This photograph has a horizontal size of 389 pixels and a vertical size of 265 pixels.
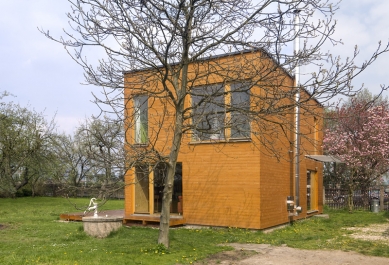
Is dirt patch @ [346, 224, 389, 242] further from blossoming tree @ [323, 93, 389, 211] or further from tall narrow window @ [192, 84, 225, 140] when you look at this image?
blossoming tree @ [323, 93, 389, 211]

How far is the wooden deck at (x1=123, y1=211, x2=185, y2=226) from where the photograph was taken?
41.6 feet

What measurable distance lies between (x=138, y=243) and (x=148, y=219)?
3.62 m

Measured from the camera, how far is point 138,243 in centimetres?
937

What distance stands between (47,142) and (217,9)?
2295cm

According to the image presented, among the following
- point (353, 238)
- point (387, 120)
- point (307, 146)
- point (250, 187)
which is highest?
point (387, 120)

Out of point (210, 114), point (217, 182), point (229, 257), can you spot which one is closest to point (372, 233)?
point (217, 182)

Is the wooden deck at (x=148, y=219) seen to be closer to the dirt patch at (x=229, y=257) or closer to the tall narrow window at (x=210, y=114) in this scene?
the dirt patch at (x=229, y=257)

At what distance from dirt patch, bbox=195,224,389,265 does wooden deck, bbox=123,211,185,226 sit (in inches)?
133

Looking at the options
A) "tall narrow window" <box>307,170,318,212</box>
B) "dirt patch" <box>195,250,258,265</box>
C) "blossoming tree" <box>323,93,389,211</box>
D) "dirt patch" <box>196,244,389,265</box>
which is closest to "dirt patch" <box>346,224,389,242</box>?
"dirt patch" <box>196,244,389,265</box>

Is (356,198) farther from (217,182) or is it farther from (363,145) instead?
(217,182)

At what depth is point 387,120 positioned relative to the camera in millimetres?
23750

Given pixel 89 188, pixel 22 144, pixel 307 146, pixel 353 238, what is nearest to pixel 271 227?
pixel 353 238

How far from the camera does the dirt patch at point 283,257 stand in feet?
25.5

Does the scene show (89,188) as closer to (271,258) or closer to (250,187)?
(271,258)
